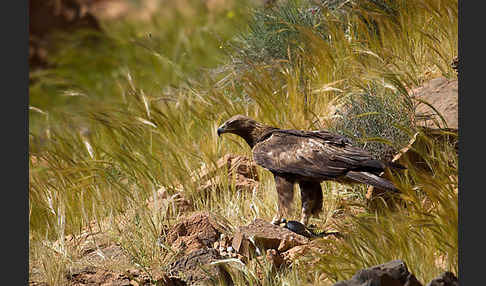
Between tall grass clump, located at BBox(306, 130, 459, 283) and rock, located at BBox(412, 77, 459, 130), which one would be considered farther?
rock, located at BBox(412, 77, 459, 130)

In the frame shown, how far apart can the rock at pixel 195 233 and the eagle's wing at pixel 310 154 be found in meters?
0.57

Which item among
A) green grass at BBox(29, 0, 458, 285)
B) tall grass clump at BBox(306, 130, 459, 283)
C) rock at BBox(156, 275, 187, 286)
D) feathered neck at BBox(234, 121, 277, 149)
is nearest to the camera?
tall grass clump at BBox(306, 130, 459, 283)

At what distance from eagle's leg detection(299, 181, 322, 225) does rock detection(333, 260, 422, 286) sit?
1.41 metres

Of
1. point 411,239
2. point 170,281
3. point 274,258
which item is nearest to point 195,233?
point 170,281

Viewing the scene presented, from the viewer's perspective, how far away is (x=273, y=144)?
→ 5.70 meters

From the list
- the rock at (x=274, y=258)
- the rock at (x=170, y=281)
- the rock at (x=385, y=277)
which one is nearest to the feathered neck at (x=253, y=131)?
the rock at (x=274, y=258)

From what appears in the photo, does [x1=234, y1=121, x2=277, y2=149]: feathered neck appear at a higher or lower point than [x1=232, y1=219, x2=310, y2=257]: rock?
higher

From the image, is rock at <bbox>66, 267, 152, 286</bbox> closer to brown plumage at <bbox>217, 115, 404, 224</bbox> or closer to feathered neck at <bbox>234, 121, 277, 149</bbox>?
brown plumage at <bbox>217, 115, 404, 224</bbox>

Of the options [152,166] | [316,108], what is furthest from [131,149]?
[316,108]

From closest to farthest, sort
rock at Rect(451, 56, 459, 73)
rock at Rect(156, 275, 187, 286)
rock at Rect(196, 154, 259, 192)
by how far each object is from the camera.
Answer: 1. rock at Rect(156, 275, 187, 286)
2. rock at Rect(451, 56, 459, 73)
3. rock at Rect(196, 154, 259, 192)

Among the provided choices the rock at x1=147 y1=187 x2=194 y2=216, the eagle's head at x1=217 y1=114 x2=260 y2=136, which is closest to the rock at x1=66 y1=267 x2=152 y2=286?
the rock at x1=147 y1=187 x2=194 y2=216

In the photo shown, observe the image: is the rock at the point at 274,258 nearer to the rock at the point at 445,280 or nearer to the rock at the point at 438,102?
the rock at the point at 445,280

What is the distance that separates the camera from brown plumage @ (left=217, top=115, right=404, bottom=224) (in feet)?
17.5

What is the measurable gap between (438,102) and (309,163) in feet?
3.85
